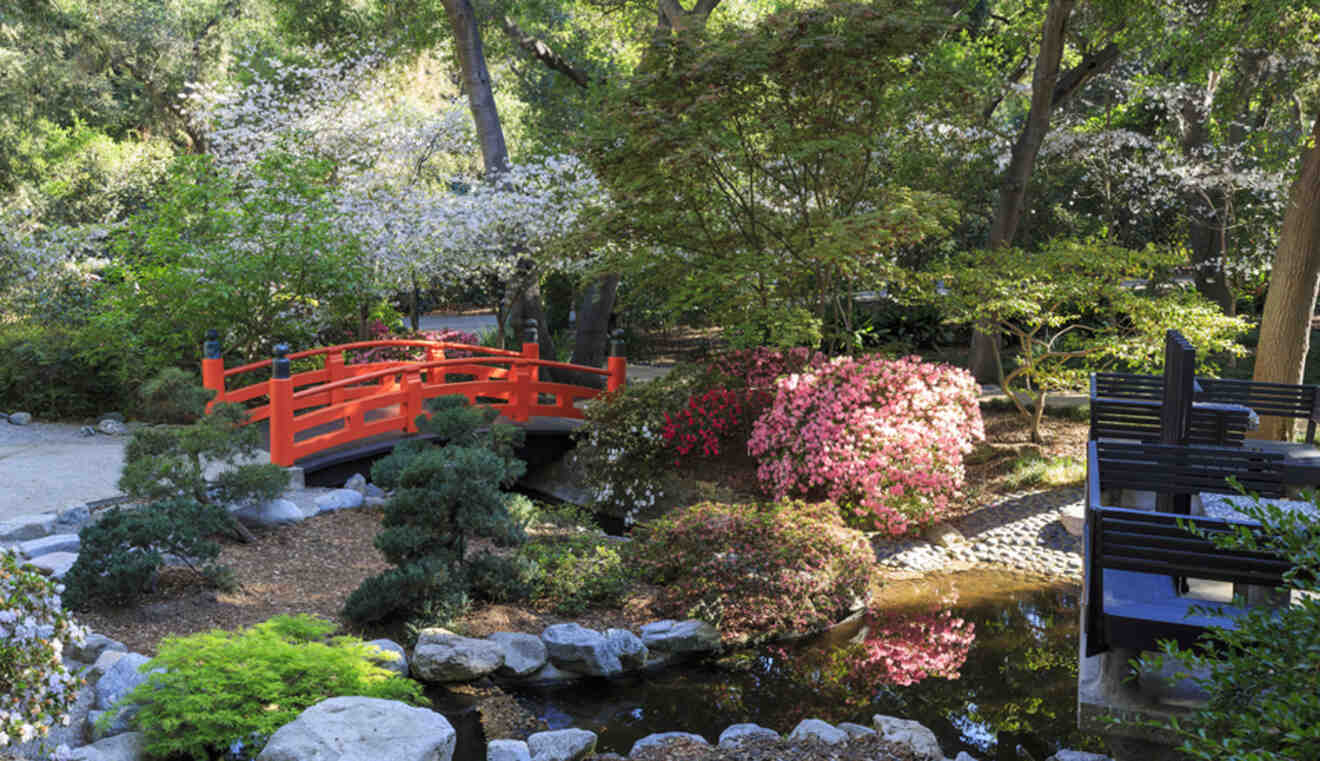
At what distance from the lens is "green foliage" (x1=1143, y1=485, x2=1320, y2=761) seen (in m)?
2.47

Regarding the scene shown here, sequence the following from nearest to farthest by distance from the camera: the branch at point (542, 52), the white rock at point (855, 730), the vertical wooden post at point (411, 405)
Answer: the white rock at point (855, 730)
the vertical wooden post at point (411, 405)
the branch at point (542, 52)

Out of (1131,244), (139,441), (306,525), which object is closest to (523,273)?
(306,525)

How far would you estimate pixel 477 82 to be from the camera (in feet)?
44.9

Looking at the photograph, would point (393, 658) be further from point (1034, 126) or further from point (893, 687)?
point (1034, 126)

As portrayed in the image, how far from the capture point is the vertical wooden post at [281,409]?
858cm

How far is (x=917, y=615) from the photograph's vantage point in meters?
7.61

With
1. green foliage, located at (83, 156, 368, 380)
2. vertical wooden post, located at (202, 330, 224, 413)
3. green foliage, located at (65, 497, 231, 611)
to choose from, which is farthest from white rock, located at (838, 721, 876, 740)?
green foliage, located at (83, 156, 368, 380)

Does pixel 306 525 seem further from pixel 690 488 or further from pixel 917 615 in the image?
pixel 917 615

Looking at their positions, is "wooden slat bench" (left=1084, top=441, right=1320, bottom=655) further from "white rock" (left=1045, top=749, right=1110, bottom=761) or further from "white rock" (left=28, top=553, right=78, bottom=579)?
"white rock" (left=28, top=553, right=78, bottom=579)

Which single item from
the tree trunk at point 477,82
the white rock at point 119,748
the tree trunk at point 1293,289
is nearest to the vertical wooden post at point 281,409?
the white rock at point 119,748

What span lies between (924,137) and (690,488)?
17.5 ft

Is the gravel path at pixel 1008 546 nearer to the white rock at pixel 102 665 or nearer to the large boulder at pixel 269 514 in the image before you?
the large boulder at pixel 269 514

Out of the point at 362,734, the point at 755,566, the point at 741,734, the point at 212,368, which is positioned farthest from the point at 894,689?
the point at 212,368

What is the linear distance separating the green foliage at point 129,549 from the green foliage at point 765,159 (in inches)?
199
